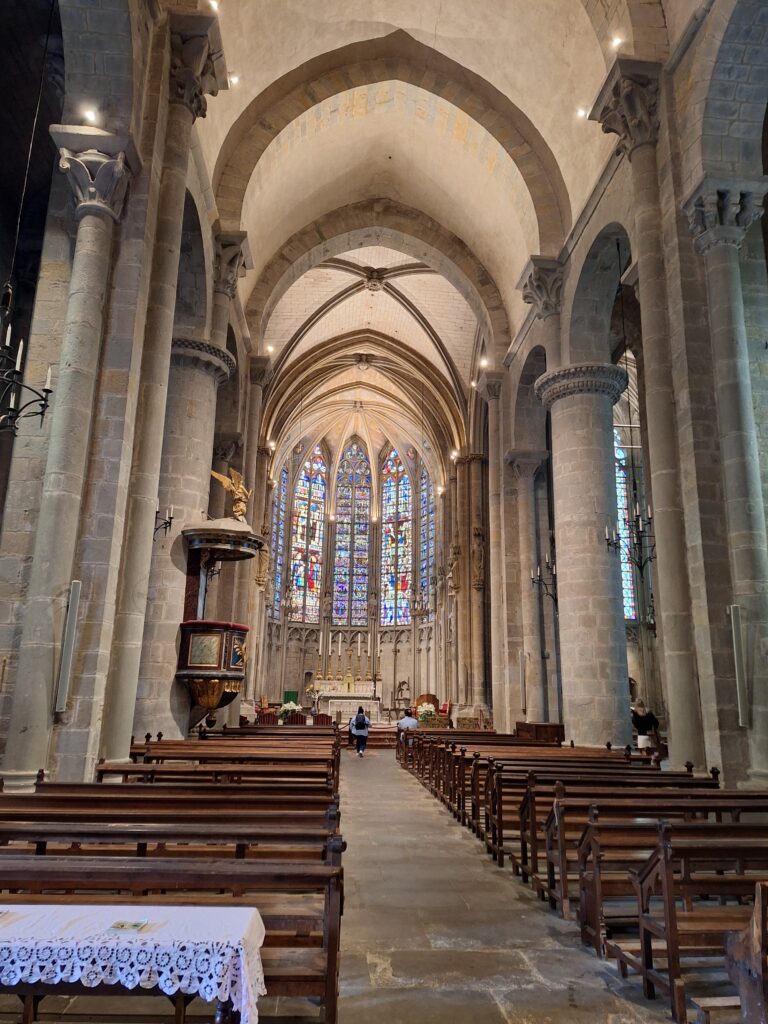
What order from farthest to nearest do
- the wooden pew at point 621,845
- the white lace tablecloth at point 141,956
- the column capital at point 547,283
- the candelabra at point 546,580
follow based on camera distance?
1. the candelabra at point 546,580
2. the column capital at point 547,283
3. the wooden pew at point 621,845
4. the white lace tablecloth at point 141,956

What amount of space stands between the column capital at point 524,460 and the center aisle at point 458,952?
40.6 ft

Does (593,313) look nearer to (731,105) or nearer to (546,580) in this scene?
(731,105)

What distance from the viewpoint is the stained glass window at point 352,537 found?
40969mm

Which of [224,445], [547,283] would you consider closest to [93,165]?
[224,445]

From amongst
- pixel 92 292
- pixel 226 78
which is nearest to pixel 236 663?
pixel 92 292

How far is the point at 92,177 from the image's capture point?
8648 mm

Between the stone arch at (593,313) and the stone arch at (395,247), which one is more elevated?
the stone arch at (395,247)

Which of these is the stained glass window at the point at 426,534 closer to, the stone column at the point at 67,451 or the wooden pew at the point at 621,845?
the stone column at the point at 67,451

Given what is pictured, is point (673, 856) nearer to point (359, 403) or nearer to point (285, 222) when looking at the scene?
point (285, 222)

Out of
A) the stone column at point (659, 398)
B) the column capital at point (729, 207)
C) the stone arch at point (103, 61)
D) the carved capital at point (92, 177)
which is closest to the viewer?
the carved capital at point (92, 177)

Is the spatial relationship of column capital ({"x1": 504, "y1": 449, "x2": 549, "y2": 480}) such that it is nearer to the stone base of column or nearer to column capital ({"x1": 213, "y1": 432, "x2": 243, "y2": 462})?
column capital ({"x1": 213, "y1": 432, "x2": 243, "y2": 462})

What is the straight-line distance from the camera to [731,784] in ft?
27.0

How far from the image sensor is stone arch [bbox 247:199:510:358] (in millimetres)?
19844

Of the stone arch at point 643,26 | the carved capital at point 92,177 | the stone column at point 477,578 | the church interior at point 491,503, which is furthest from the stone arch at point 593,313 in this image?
the stone column at point 477,578
